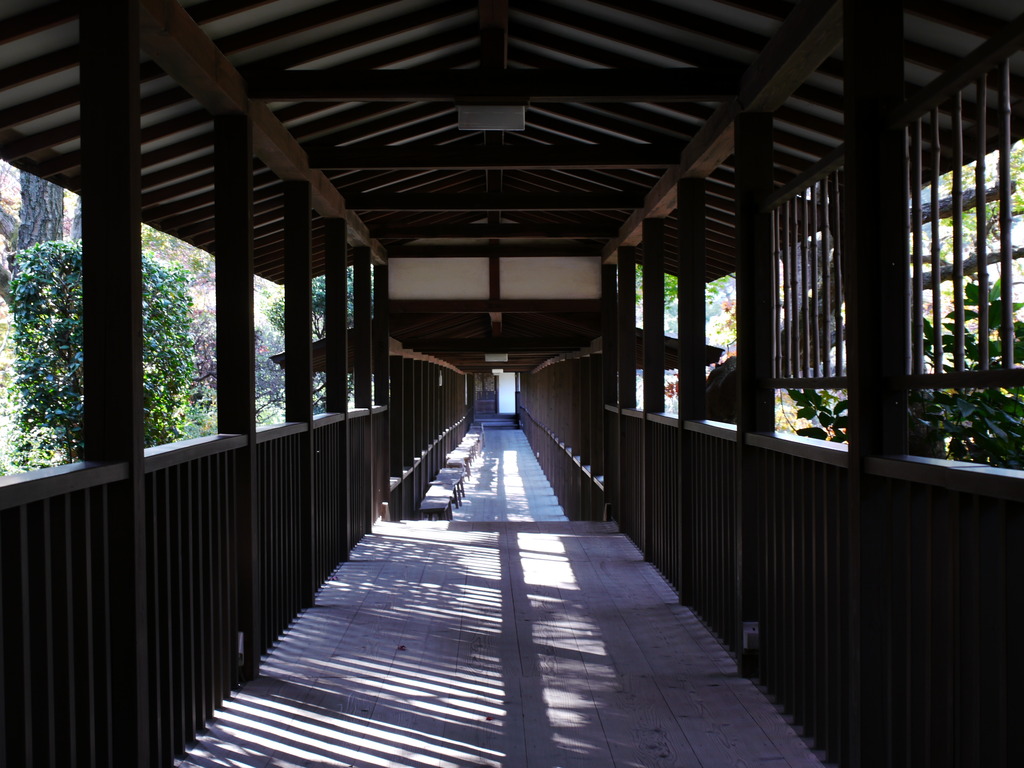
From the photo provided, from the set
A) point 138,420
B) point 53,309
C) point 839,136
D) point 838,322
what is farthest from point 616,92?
point 53,309

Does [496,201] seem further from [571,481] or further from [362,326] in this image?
[571,481]

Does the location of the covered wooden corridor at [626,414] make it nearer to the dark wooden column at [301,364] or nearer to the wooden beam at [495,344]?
the dark wooden column at [301,364]

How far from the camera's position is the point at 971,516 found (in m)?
2.03

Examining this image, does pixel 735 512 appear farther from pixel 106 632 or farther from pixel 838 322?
pixel 106 632

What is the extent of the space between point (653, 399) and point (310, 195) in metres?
2.66

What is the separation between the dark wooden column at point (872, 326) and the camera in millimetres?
2586

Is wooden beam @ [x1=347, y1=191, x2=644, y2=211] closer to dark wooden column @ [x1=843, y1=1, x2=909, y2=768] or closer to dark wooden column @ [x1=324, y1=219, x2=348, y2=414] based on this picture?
dark wooden column @ [x1=324, y1=219, x2=348, y2=414]

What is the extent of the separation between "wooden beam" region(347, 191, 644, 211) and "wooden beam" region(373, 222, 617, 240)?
0.93 meters

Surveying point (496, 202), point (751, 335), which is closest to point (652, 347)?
point (496, 202)

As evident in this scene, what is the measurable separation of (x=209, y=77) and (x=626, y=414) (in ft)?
15.8

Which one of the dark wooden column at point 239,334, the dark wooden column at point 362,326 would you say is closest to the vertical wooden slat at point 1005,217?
the dark wooden column at point 239,334

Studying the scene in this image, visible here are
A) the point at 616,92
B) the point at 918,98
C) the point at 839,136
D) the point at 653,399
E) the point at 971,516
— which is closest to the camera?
the point at 971,516

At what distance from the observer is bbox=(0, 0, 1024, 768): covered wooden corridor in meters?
2.23

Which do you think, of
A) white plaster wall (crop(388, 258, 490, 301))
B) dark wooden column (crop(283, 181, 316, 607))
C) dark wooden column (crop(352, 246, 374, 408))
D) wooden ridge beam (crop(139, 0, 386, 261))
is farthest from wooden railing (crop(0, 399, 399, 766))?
white plaster wall (crop(388, 258, 490, 301))
